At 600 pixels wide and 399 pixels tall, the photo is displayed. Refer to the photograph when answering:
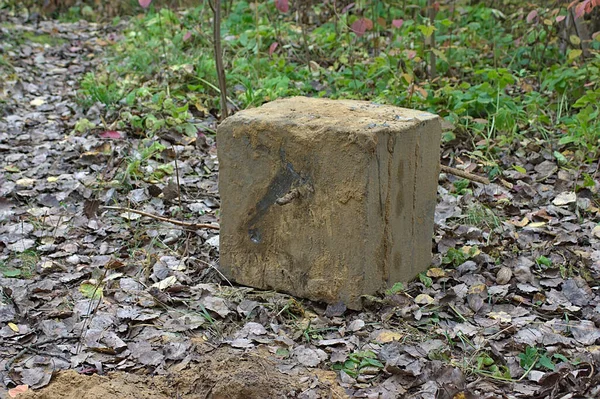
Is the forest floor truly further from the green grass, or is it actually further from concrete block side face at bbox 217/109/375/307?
the green grass

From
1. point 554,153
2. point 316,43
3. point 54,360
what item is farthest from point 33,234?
point 316,43

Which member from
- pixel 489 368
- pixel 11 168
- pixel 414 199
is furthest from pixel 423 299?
pixel 11 168

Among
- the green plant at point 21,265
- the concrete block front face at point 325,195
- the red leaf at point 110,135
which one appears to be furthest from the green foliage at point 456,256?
the red leaf at point 110,135

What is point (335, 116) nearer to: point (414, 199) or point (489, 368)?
point (414, 199)

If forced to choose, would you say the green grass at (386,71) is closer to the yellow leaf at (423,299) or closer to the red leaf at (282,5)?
the red leaf at (282,5)

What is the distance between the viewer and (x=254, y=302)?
3113mm

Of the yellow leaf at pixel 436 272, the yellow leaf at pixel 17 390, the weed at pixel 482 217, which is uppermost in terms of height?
the weed at pixel 482 217

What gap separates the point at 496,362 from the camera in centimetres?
271

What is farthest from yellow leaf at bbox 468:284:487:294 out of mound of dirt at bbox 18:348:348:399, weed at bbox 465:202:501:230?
mound of dirt at bbox 18:348:348:399

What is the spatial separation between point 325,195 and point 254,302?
55cm

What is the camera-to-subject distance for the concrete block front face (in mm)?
2934

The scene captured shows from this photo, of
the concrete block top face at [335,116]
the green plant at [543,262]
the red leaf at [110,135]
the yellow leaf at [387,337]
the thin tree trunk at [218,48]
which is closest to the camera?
the yellow leaf at [387,337]

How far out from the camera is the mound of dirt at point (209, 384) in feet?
8.17

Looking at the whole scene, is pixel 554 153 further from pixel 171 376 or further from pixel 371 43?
pixel 171 376
